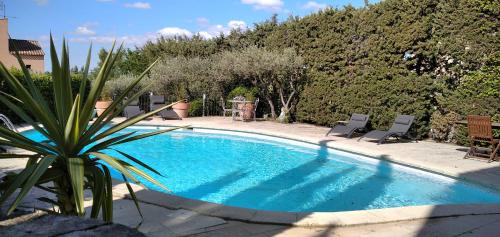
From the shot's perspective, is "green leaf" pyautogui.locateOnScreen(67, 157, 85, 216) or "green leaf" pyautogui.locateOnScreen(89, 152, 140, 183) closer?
"green leaf" pyautogui.locateOnScreen(67, 157, 85, 216)

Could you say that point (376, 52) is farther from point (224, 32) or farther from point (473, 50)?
point (224, 32)

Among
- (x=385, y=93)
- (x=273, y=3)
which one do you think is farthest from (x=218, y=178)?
(x=273, y=3)

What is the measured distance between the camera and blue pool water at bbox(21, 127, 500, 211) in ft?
22.9

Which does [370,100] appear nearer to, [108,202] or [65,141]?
[108,202]

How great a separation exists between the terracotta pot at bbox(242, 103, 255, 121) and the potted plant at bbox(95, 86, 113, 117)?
5649 mm

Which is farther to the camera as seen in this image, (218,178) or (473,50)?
(473,50)

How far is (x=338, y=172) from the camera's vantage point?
9195mm

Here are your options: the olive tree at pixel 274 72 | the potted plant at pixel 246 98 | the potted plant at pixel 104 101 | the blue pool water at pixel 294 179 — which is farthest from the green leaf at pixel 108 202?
the potted plant at pixel 104 101

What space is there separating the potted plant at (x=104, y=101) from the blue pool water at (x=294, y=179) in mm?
5373

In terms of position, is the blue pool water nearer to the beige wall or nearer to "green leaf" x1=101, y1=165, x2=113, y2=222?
"green leaf" x1=101, y1=165, x2=113, y2=222

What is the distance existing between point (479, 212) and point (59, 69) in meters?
4.93

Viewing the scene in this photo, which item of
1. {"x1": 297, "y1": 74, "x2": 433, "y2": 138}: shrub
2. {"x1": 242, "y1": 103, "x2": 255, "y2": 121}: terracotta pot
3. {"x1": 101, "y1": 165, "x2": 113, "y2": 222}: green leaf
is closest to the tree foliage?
{"x1": 297, "y1": 74, "x2": 433, "y2": 138}: shrub

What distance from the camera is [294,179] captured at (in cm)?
855

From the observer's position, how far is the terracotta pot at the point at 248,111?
55.8 ft
